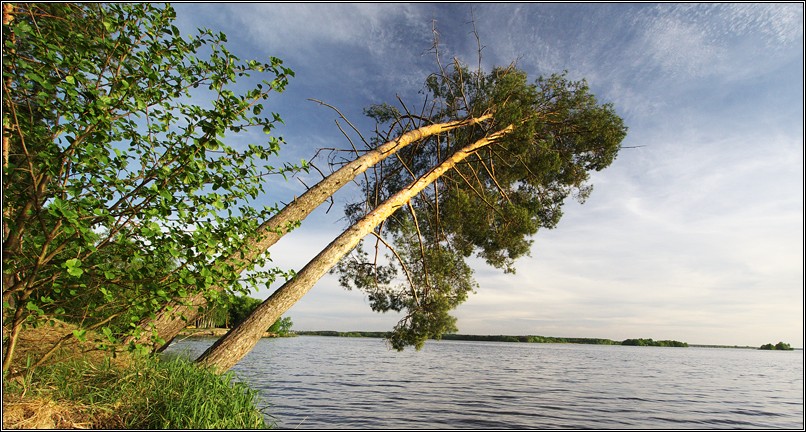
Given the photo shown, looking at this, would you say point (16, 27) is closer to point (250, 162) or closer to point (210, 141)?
point (210, 141)

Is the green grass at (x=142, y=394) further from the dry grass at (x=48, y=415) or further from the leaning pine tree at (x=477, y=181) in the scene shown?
the leaning pine tree at (x=477, y=181)

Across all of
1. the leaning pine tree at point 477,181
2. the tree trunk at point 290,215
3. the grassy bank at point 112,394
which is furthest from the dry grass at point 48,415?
the leaning pine tree at point 477,181

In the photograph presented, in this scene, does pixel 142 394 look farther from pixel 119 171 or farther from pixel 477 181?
pixel 477 181

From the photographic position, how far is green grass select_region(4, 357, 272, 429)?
4.87 m

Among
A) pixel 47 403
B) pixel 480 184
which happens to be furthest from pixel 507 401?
pixel 47 403

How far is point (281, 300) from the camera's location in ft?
26.1

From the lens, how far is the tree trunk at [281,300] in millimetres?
7059

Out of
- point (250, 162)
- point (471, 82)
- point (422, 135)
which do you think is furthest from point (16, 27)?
point (471, 82)

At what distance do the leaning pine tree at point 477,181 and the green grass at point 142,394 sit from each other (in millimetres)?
6114

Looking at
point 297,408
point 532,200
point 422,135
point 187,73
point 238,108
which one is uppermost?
point 422,135

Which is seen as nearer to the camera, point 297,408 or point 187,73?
point 187,73

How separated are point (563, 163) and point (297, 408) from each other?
39.0ft

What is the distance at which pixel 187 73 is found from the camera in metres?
4.44

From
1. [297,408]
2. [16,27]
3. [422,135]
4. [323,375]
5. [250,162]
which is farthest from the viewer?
[323,375]
